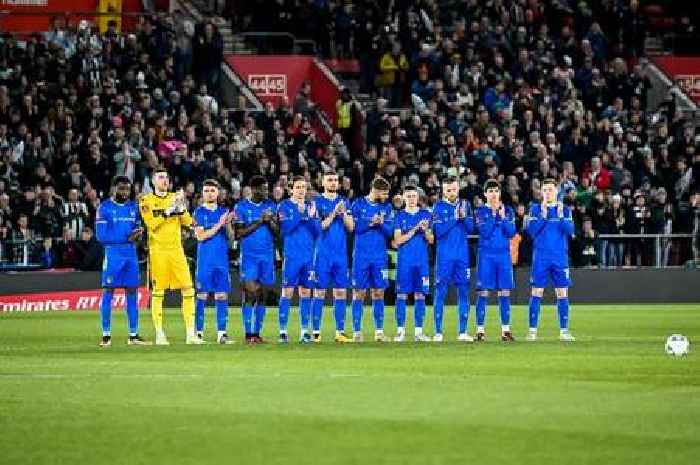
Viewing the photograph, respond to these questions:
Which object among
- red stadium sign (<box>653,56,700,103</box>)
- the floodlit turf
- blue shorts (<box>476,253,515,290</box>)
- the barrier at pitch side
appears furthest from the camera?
red stadium sign (<box>653,56,700,103</box>)

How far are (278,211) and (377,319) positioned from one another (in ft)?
7.09

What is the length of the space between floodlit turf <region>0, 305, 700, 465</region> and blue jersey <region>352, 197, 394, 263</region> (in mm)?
1613

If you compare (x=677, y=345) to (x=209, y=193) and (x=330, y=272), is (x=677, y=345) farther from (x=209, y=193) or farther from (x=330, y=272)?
(x=209, y=193)

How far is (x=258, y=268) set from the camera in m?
24.7

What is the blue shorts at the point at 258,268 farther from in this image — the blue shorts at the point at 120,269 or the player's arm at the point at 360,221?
the blue shorts at the point at 120,269

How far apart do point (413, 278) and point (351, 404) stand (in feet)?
32.8

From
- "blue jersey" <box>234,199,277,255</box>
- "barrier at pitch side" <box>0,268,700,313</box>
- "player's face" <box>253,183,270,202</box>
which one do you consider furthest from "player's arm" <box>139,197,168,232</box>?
"barrier at pitch side" <box>0,268,700,313</box>

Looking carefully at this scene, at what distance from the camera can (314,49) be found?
45.3 meters

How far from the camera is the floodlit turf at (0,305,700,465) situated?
41.3 feet

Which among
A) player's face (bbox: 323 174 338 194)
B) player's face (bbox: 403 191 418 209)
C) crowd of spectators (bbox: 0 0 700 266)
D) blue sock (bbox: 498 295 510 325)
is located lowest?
blue sock (bbox: 498 295 510 325)

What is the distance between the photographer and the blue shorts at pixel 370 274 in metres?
25.3

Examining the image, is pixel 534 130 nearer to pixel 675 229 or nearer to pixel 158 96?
pixel 675 229

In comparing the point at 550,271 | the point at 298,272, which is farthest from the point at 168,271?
the point at 550,271

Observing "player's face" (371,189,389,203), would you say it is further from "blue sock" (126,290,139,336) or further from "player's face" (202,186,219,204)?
"blue sock" (126,290,139,336)
